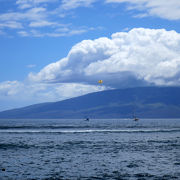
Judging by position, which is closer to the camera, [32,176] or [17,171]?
[32,176]

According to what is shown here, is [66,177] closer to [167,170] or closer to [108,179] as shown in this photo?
[108,179]

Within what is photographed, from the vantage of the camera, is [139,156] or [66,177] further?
[139,156]

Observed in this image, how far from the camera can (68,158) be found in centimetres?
5022

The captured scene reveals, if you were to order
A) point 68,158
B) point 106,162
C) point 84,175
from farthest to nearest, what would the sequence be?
point 68,158 < point 106,162 < point 84,175

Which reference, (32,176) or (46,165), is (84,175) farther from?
(46,165)

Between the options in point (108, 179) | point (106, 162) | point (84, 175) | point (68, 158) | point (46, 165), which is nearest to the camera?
point (108, 179)

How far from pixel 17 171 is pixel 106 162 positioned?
12481mm

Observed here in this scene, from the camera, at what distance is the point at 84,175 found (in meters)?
36.8

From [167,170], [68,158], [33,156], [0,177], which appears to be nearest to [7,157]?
[33,156]

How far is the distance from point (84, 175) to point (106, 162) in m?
9.77

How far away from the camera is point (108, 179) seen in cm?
3444

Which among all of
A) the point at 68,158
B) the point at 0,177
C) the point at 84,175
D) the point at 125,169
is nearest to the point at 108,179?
the point at 84,175

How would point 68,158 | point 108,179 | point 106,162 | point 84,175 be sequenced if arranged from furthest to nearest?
point 68,158 → point 106,162 → point 84,175 → point 108,179

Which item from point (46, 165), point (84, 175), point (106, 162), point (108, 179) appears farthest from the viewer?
point (106, 162)
